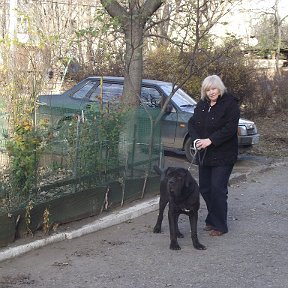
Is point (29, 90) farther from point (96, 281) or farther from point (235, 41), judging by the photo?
point (235, 41)

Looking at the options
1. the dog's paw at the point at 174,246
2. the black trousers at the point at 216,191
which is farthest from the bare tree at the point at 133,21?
the dog's paw at the point at 174,246

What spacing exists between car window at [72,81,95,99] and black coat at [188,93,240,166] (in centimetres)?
634

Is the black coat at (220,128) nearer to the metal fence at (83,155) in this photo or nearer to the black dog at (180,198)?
the black dog at (180,198)

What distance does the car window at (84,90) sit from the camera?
1298cm

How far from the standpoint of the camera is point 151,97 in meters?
12.6

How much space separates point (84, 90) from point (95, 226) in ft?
21.6

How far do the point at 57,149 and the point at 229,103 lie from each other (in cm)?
212

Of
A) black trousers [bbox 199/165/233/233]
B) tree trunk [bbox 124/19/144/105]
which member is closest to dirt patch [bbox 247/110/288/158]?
tree trunk [bbox 124/19/144/105]

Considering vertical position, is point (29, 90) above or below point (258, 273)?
above

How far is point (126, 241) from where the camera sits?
6.70 meters

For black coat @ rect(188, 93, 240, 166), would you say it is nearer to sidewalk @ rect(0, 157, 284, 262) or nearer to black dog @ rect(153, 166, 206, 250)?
black dog @ rect(153, 166, 206, 250)

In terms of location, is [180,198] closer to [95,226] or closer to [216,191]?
[216,191]

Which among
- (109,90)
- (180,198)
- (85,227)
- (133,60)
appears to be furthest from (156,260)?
(109,90)

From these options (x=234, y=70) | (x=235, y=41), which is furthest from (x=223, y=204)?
(x=234, y=70)
